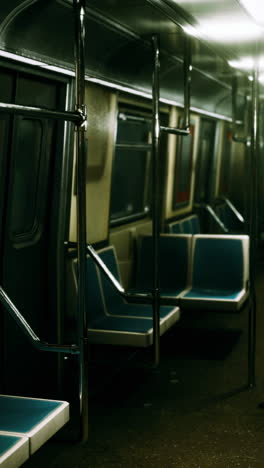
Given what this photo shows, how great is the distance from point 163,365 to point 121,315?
0.57 meters

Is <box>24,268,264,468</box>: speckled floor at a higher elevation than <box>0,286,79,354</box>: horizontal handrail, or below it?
below

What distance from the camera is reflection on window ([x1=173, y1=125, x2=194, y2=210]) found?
26.6 ft

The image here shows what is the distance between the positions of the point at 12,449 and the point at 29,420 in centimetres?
31

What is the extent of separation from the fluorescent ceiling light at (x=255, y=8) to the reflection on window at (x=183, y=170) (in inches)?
161

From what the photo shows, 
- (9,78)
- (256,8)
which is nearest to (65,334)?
(9,78)

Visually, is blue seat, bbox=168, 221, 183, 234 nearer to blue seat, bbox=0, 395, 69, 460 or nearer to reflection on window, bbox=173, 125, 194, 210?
reflection on window, bbox=173, 125, 194, 210

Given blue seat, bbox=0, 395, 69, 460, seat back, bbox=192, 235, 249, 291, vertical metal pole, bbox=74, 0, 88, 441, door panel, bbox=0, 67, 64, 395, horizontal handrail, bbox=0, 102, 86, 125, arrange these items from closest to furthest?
horizontal handrail, bbox=0, 102, 86, 125 < blue seat, bbox=0, 395, 69, 460 < vertical metal pole, bbox=74, 0, 88, 441 < door panel, bbox=0, 67, 64, 395 < seat back, bbox=192, 235, 249, 291

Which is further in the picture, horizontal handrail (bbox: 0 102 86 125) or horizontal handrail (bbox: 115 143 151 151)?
horizontal handrail (bbox: 115 143 151 151)

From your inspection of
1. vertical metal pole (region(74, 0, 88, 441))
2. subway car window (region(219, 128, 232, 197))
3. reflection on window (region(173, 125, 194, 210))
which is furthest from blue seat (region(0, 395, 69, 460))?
subway car window (region(219, 128, 232, 197))

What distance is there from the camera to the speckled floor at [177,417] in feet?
12.2

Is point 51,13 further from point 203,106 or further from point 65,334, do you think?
point 203,106

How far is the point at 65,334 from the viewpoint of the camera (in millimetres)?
4883

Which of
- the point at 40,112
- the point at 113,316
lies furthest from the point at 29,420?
the point at 113,316

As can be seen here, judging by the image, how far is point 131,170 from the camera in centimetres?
690
